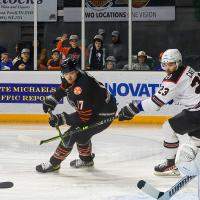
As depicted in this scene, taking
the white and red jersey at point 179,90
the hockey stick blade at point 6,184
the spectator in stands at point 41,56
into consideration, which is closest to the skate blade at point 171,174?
the white and red jersey at point 179,90

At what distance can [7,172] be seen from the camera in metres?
4.78

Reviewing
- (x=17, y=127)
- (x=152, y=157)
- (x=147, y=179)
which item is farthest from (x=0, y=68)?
(x=147, y=179)

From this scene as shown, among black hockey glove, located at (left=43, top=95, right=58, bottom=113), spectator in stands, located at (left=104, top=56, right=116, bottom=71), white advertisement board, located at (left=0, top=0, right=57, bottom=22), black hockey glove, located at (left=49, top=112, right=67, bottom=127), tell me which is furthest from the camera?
white advertisement board, located at (left=0, top=0, right=57, bottom=22)

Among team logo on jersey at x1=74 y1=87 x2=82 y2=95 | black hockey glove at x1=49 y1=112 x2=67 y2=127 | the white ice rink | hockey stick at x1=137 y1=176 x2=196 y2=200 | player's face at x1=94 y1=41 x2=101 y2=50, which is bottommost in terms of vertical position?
the white ice rink

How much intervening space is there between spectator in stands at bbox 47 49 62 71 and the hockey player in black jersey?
115 inches

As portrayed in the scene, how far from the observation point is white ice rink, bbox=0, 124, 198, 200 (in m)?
4.02

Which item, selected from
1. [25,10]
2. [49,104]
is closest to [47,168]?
[49,104]

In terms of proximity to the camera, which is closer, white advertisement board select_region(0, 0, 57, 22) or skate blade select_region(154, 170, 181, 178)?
skate blade select_region(154, 170, 181, 178)

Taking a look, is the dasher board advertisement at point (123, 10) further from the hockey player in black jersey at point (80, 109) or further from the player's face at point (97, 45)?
the hockey player in black jersey at point (80, 109)

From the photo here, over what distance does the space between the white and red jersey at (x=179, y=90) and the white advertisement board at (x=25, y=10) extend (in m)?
3.92

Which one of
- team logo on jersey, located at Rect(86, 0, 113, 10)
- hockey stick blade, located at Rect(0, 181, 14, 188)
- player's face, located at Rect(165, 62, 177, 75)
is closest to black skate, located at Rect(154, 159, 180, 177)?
player's face, located at Rect(165, 62, 177, 75)

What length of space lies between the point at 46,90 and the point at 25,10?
105 centimetres

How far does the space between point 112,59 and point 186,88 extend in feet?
11.6

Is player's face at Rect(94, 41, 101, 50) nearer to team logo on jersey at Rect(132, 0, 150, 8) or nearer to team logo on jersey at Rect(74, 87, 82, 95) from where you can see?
team logo on jersey at Rect(132, 0, 150, 8)
